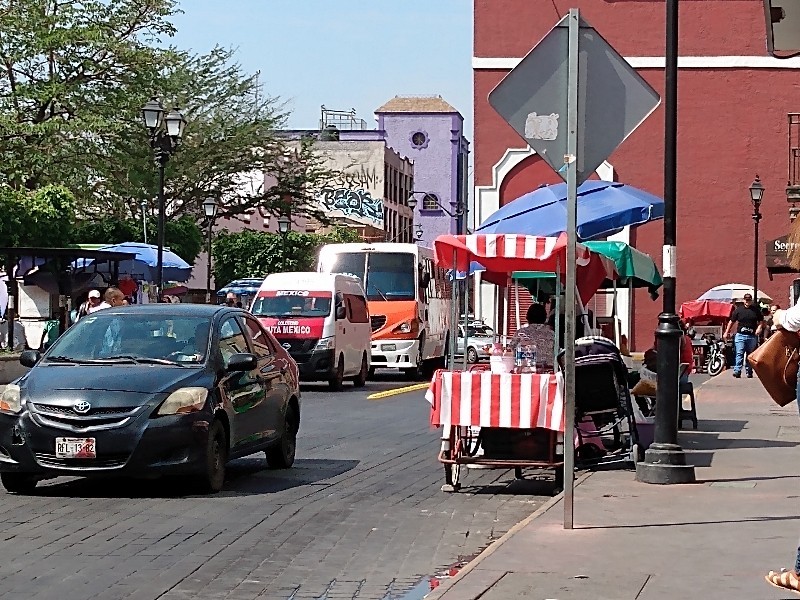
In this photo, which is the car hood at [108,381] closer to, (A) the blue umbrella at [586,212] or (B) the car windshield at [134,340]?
(B) the car windshield at [134,340]

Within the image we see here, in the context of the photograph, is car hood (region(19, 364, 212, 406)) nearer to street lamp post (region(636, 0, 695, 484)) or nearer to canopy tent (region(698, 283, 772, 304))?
street lamp post (region(636, 0, 695, 484))

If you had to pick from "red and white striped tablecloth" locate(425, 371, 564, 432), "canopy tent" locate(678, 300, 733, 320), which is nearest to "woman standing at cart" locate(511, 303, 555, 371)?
"red and white striped tablecloth" locate(425, 371, 564, 432)

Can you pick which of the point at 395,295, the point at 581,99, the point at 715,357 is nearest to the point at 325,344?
the point at 395,295

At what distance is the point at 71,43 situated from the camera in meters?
45.4

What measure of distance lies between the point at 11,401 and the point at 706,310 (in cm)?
3450

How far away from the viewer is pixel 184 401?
11352mm

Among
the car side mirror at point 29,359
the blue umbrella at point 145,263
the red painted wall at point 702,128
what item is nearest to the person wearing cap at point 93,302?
the blue umbrella at point 145,263

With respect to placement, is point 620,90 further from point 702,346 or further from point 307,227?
point 307,227

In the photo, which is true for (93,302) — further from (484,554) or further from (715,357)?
(715,357)

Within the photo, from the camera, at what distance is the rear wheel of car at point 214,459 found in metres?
11.5

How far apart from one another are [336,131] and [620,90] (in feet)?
321

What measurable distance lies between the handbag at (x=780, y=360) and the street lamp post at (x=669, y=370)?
15.5ft

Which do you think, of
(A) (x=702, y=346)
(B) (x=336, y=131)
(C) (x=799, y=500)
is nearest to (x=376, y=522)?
(C) (x=799, y=500)

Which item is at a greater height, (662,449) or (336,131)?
(336,131)
